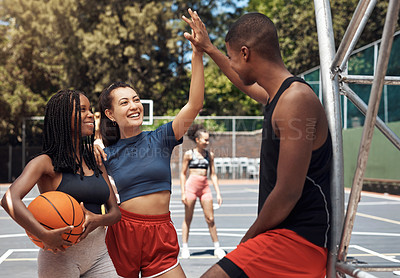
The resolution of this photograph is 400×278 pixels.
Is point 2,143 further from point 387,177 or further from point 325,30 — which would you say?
point 325,30

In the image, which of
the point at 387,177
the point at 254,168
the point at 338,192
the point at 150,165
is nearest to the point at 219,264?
the point at 338,192

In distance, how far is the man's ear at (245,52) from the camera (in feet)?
7.81

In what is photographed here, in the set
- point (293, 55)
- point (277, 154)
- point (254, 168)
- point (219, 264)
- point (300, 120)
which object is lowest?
point (254, 168)

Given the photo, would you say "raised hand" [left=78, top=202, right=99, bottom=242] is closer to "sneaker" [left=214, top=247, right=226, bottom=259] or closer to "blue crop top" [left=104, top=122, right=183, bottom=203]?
"blue crop top" [left=104, top=122, right=183, bottom=203]

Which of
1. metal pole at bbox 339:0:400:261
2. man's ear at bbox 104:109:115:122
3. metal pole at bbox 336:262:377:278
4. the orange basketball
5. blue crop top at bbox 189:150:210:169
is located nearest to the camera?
metal pole at bbox 339:0:400:261

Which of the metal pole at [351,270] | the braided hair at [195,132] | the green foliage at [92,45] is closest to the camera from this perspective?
the metal pole at [351,270]

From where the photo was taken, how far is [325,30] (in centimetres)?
281

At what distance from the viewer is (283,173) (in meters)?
2.20

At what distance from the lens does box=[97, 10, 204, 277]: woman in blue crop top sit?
11.0 feet

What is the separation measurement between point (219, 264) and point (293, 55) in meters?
34.1

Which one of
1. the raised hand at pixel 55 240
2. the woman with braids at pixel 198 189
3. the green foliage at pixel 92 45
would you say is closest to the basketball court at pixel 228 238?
the woman with braids at pixel 198 189

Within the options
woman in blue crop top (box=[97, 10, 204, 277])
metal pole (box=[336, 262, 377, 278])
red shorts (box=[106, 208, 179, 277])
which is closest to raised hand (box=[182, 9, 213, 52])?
woman in blue crop top (box=[97, 10, 204, 277])

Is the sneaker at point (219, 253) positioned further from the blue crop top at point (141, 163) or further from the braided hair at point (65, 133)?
the braided hair at point (65, 133)

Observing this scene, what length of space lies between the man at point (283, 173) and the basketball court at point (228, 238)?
13.1ft
